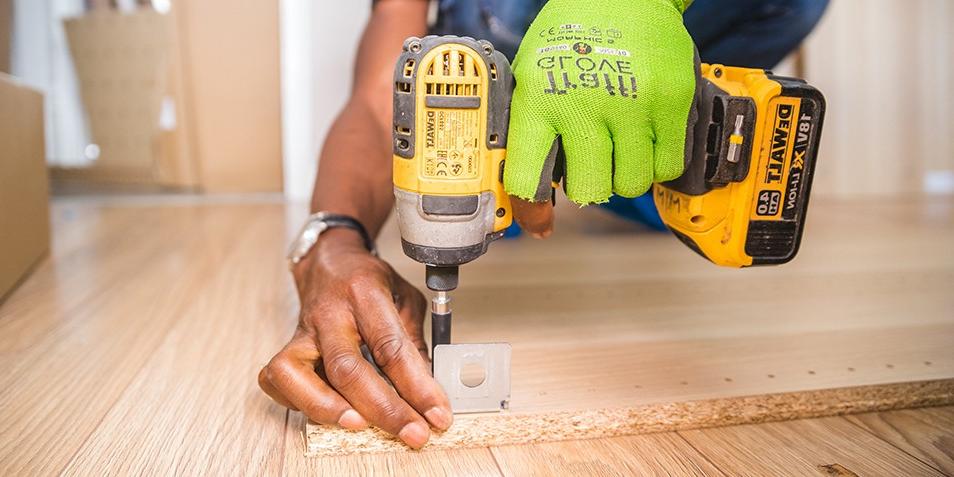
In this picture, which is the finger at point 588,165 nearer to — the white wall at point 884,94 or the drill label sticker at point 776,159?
the drill label sticker at point 776,159

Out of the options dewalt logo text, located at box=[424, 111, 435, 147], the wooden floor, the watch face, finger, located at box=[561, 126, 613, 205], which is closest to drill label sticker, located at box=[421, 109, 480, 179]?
dewalt logo text, located at box=[424, 111, 435, 147]

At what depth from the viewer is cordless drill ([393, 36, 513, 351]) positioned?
843 millimetres

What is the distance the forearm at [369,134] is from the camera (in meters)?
1.39

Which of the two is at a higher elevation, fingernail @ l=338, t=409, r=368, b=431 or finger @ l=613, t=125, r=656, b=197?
finger @ l=613, t=125, r=656, b=197

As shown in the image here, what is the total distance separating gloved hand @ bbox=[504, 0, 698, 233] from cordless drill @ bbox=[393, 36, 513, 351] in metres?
0.03

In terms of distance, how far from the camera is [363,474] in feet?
2.92

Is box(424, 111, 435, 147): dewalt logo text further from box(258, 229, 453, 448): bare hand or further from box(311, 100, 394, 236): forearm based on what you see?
box(311, 100, 394, 236): forearm

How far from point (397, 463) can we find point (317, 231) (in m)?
0.48

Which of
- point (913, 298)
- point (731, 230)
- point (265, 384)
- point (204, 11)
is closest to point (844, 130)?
point (913, 298)

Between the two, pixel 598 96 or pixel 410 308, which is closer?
pixel 598 96

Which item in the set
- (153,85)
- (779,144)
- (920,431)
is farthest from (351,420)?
(153,85)

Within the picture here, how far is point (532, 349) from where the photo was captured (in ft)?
3.97

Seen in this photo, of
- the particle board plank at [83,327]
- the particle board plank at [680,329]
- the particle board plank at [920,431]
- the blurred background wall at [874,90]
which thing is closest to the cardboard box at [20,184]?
the particle board plank at [83,327]

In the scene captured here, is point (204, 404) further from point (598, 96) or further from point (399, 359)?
point (598, 96)
